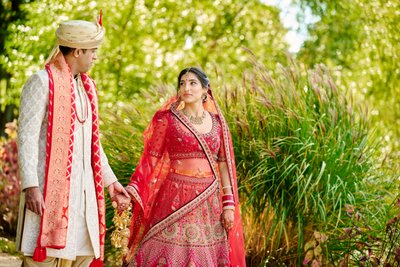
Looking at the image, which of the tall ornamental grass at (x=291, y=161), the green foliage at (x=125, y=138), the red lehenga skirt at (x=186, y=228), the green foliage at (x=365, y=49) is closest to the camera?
the red lehenga skirt at (x=186, y=228)

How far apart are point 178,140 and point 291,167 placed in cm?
135

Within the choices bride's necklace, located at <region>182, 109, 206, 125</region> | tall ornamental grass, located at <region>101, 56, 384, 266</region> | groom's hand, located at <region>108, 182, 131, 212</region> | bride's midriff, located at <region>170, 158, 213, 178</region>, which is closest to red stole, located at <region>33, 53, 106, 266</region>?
groom's hand, located at <region>108, 182, 131, 212</region>

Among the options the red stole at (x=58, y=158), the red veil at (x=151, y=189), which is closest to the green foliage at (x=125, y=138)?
the red veil at (x=151, y=189)

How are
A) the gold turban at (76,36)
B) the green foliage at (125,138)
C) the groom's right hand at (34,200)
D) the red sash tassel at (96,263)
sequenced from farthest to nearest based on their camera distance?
the green foliage at (125,138), the red sash tassel at (96,263), the gold turban at (76,36), the groom's right hand at (34,200)

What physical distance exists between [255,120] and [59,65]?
105 inches

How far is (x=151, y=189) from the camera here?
484cm

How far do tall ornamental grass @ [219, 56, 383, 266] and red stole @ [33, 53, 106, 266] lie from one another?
228 centimetres

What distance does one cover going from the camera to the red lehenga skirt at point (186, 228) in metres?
4.60

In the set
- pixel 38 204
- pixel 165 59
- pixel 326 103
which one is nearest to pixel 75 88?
pixel 38 204

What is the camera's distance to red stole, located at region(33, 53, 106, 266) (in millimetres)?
3445

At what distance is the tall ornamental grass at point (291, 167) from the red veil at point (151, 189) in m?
0.76

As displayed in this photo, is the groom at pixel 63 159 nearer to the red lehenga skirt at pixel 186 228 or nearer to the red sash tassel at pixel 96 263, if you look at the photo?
the red sash tassel at pixel 96 263

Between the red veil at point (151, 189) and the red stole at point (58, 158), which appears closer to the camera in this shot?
the red stole at point (58, 158)

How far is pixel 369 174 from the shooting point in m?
6.25
